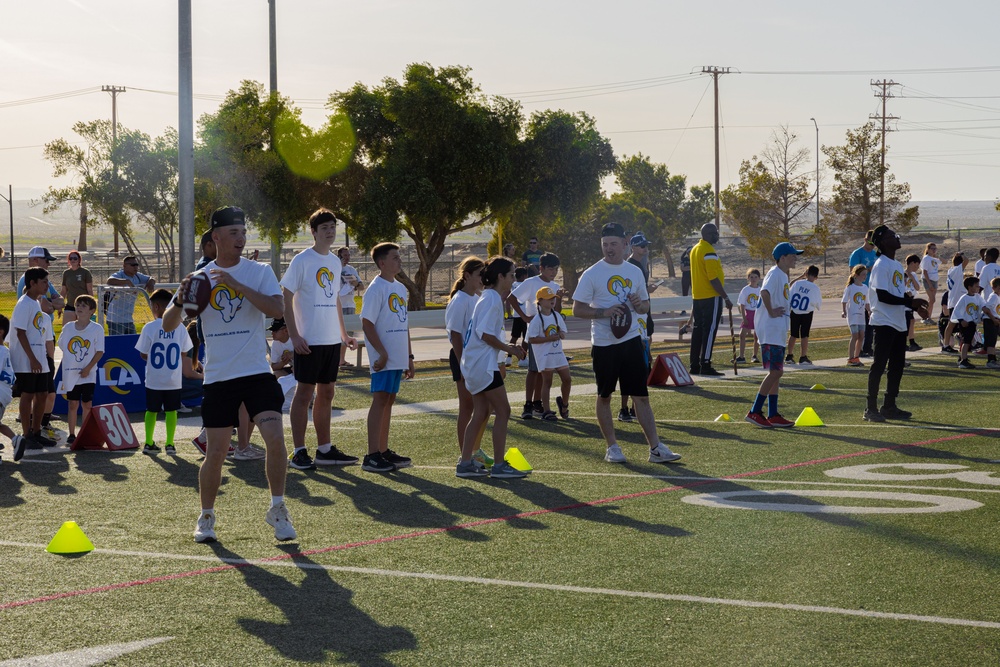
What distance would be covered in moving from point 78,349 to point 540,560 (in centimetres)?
693

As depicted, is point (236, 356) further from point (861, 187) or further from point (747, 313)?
point (861, 187)

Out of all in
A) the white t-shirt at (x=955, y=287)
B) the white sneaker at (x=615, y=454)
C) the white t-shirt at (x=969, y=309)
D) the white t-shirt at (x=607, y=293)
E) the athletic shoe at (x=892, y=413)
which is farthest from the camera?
the white t-shirt at (x=955, y=287)

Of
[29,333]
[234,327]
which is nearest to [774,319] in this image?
[234,327]

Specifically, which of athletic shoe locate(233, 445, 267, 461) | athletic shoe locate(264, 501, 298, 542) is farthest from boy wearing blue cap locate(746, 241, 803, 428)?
athletic shoe locate(264, 501, 298, 542)

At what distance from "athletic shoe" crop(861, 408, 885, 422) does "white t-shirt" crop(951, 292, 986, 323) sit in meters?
6.83

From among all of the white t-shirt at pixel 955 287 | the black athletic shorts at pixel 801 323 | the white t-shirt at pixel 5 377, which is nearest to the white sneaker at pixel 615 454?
the white t-shirt at pixel 5 377

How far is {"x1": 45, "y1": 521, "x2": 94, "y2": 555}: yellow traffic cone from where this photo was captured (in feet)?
22.4

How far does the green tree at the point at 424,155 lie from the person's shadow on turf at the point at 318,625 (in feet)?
99.3

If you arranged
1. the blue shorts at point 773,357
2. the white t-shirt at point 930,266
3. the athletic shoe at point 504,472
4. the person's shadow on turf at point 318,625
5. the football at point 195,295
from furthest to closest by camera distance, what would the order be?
the white t-shirt at point 930,266, the blue shorts at point 773,357, the athletic shoe at point 504,472, the football at point 195,295, the person's shadow on turf at point 318,625

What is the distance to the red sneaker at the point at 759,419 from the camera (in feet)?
38.4

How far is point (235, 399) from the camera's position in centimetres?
693

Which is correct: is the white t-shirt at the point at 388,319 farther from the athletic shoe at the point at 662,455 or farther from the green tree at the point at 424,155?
the green tree at the point at 424,155

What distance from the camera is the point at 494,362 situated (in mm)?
9094

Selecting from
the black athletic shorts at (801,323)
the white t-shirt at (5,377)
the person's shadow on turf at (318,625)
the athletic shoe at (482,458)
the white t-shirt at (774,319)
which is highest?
the white t-shirt at (774,319)
